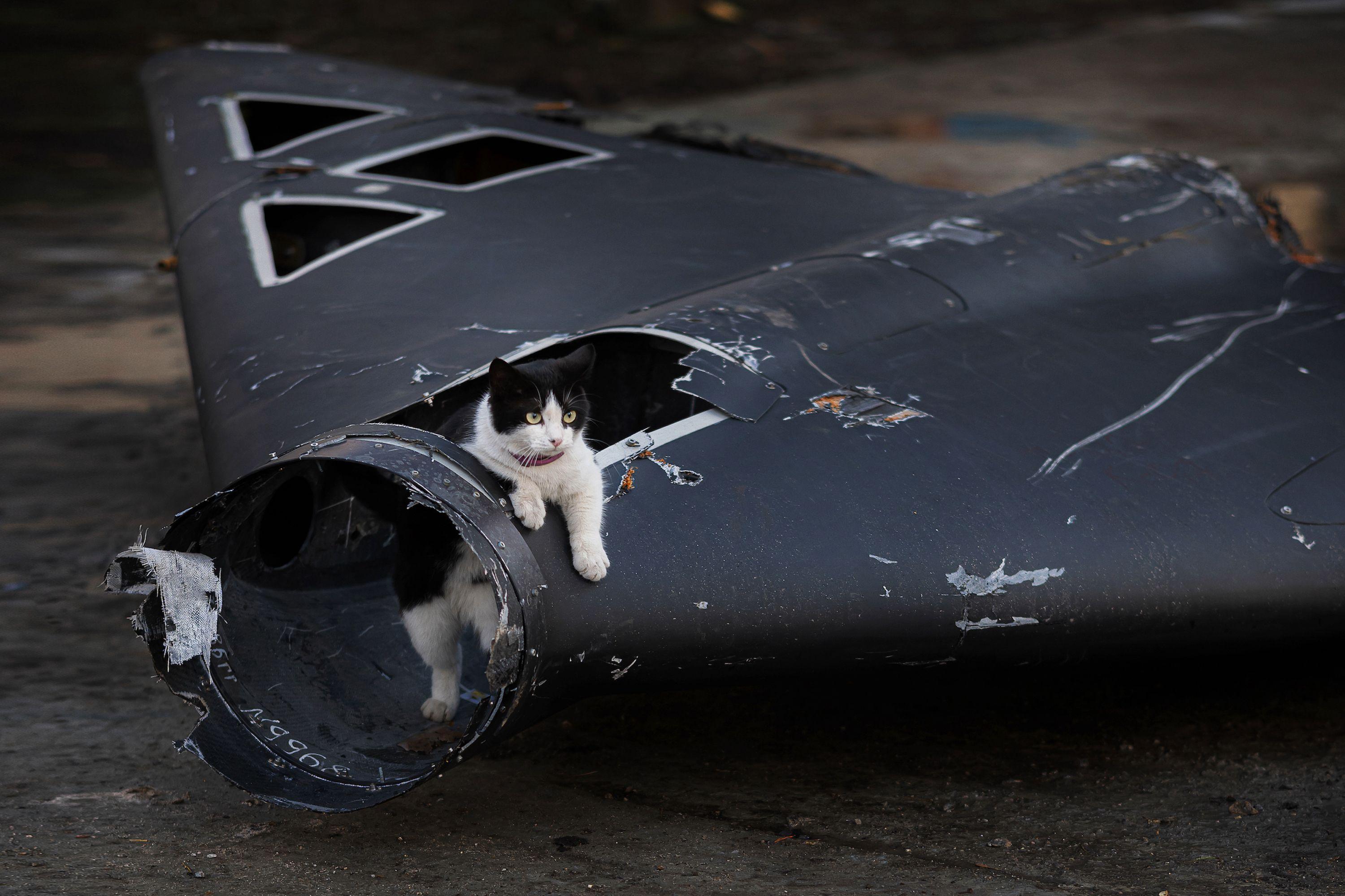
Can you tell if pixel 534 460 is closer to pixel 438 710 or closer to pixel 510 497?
pixel 510 497

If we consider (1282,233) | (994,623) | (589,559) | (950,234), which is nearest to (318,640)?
(589,559)

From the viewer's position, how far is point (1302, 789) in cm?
376

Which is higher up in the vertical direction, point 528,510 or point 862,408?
point 862,408

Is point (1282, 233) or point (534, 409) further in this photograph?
point (1282, 233)

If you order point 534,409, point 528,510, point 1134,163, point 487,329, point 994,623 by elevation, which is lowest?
point 994,623

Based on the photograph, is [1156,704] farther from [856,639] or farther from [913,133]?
[913,133]

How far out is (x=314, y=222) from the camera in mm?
6148

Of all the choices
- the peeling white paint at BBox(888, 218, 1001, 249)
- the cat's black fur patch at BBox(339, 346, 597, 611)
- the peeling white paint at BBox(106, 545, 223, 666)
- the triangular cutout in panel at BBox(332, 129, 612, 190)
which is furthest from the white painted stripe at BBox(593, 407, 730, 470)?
the triangular cutout in panel at BBox(332, 129, 612, 190)

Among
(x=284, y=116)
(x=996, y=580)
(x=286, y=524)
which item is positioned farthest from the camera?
(x=284, y=116)

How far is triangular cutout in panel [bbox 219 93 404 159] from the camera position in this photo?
714 cm

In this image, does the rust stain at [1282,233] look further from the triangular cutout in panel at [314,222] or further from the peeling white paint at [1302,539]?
the triangular cutout in panel at [314,222]

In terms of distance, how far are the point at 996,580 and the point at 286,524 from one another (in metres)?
2.27

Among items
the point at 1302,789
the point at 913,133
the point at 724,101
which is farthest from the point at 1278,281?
the point at 724,101

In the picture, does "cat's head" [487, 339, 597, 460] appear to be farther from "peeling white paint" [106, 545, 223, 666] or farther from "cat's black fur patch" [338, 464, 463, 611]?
"peeling white paint" [106, 545, 223, 666]
